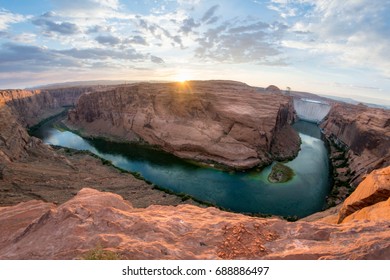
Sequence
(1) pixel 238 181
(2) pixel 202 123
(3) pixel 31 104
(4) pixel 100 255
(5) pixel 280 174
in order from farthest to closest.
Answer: (3) pixel 31 104 < (2) pixel 202 123 < (5) pixel 280 174 < (1) pixel 238 181 < (4) pixel 100 255

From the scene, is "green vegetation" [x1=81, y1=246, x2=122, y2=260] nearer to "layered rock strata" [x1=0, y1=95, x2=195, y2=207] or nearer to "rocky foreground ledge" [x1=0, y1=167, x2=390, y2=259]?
"rocky foreground ledge" [x1=0, y1=167, x2=390, y2=259]

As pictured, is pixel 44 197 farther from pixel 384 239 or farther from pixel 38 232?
pixel 384 239

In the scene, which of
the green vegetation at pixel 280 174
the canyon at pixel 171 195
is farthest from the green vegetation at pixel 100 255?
the green vegetation at pixel 280 174

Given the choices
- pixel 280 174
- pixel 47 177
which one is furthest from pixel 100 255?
pixel 280 174

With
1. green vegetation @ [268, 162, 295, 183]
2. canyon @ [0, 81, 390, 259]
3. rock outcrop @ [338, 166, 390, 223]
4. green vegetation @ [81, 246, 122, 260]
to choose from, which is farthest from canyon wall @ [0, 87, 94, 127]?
rock outcrop @ [338, 166, 390, 223]

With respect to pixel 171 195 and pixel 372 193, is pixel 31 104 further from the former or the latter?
pixel 372 193

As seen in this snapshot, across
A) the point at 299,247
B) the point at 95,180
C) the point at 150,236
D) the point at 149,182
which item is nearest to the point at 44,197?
the point at 95,180
